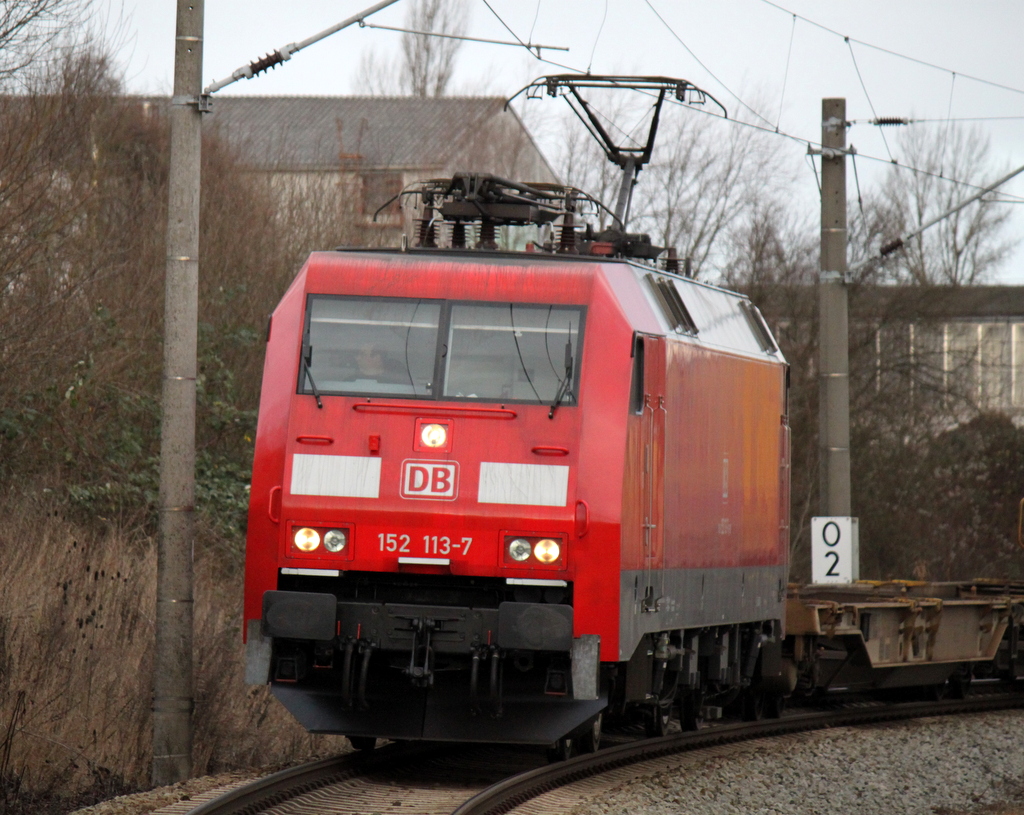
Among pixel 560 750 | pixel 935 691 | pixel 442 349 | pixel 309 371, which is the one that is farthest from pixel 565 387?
pixel 935 691

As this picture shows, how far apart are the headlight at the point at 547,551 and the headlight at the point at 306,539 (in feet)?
4.29

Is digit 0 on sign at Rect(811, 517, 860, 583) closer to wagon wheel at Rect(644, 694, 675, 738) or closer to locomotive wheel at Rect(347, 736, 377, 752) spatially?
wagon wheel at Rect(644, 694, 675, 738)

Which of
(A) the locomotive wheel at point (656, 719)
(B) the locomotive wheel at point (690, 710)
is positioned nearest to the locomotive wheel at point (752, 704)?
(B) the locomotive wheel at point (690, 710)

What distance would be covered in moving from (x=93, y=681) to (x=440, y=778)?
2.84m

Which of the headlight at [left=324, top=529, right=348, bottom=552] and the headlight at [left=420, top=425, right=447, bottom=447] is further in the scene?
the headlight at [left=420, top=425, right=447, bottom=447]

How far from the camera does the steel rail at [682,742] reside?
938cm

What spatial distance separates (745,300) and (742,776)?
14.7ft

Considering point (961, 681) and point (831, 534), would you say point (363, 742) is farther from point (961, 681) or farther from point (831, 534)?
point (961, 681)

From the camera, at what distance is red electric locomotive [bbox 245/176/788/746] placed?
9.59m

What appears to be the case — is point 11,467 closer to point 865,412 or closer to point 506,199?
point 506,199

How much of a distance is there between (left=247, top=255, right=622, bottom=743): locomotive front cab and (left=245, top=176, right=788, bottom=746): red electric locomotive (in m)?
0.01

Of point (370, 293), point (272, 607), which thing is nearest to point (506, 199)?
point (370, 293)

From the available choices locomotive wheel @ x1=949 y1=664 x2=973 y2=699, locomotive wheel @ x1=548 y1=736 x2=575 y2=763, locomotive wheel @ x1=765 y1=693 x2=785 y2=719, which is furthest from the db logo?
locomotive wheel @ x1=949 y1=664 x2=973 y2=699

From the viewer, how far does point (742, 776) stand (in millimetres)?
10977
